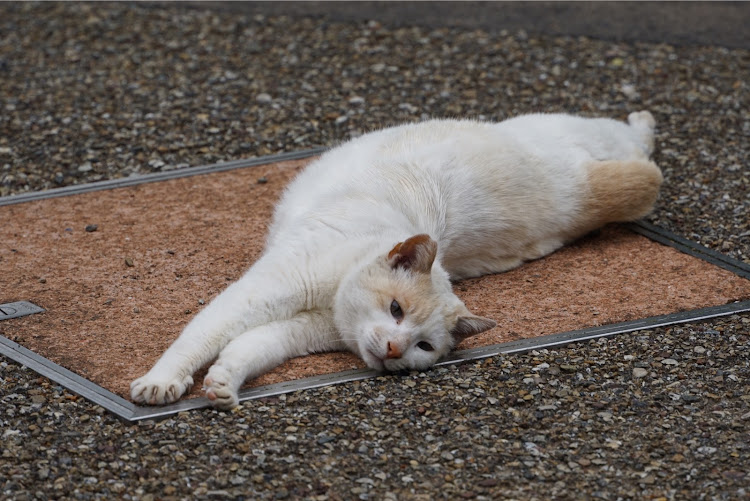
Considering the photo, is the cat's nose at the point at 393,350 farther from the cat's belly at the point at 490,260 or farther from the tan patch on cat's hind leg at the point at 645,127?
the tan patch on cat's hind leg at the point at 645,127

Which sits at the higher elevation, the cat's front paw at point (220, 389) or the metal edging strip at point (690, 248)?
the cat's front paw at point (220, 389)

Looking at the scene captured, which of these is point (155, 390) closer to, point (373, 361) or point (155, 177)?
point (373, 361)

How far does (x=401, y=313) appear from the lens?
4105 millimetres

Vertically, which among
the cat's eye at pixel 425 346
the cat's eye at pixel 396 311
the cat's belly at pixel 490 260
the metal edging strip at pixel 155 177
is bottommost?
the cat's belly at pixel 490 260

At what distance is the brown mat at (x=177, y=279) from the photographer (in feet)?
14.5

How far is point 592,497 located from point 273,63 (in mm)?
5649

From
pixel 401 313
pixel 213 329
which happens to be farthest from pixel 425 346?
pixel 213 329

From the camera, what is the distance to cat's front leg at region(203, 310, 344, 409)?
12.6 ft

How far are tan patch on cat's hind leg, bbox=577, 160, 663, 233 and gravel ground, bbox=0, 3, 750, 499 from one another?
0.38m

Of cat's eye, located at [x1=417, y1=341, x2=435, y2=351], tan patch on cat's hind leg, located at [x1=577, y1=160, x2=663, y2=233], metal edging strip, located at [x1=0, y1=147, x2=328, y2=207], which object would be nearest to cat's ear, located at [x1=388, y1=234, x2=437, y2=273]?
cat's eye, located at [x1=417, y1=341, x2=435, y2=351]

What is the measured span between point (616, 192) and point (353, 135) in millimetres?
2205

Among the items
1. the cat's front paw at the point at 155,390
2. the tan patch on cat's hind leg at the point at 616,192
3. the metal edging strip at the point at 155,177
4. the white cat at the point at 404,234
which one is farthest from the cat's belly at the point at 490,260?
the metal edging strip at the point at 155,177

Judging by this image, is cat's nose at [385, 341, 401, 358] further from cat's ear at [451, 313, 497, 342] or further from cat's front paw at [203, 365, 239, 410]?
cat's front paw at [203, 365, 239, 410]

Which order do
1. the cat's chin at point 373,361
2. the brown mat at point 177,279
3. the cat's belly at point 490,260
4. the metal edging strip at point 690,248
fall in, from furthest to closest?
the metal edging strip at point 690,248 < the cat's belly at point 490,260 < the brown mat at point 177,279 < the cat's chin at point 373,361
